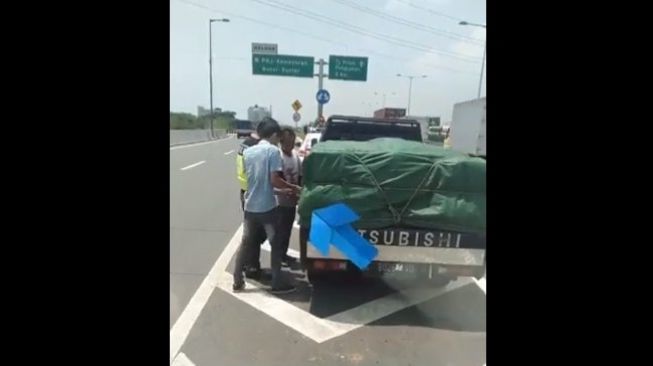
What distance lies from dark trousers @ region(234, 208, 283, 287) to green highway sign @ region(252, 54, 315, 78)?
21323 millimetres

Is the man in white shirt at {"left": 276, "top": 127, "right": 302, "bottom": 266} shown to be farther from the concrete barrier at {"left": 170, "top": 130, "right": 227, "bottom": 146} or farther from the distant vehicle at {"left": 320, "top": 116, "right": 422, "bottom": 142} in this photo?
the concrete barrier at {"left": 170, "top": 130, "right": 227, "bottom": 146}

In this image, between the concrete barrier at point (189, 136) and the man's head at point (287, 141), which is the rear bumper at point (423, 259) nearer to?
the man's head at point (287, 141)

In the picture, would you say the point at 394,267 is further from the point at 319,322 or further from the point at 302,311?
the point at 302,311

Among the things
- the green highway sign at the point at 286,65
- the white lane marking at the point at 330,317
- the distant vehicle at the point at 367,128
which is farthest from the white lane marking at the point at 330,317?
the green highway sign at the point at 286,65

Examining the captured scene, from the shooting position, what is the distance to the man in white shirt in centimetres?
465

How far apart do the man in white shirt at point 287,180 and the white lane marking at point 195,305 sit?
33.9 inches

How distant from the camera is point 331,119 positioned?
24.2ft

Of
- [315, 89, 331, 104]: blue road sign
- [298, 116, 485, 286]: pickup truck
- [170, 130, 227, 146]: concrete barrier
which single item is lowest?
[298, 116, 485, 286]: pickup truck

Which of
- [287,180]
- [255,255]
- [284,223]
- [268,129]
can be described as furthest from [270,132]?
[255,255]

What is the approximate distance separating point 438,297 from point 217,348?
2.32m

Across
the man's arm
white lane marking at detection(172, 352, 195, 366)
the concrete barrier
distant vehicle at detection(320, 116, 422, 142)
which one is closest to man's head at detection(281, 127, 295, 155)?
the man's arm

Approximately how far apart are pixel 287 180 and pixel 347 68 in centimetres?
2185
